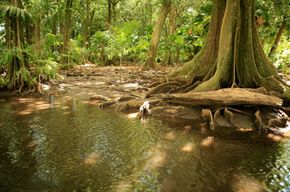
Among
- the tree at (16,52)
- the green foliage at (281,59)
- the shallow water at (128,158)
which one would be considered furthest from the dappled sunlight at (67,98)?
the green foliage at (281,59)

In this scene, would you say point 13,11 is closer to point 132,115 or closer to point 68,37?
point 132,115

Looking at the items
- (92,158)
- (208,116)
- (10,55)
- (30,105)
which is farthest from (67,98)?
(92,158)

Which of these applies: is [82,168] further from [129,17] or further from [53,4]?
[129,17]

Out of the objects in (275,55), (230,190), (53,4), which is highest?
(53,4)

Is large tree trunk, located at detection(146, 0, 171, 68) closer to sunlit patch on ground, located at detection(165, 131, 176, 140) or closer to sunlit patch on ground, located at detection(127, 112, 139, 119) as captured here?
sunlit patch on ground, located at detection(127, 112, 139, 119)

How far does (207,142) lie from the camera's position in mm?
7348

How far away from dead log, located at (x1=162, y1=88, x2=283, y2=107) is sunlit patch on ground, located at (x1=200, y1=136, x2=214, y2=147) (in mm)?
1459

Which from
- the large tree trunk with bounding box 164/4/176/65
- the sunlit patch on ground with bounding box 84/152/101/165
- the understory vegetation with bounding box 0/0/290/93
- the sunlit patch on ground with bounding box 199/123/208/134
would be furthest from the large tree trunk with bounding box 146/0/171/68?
the sunlit patch on ground with bounding box 84/152/101/165

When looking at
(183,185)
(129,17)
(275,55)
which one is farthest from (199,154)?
(129,17)

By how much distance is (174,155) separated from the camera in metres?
6.59

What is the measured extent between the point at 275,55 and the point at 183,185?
15.9 metres

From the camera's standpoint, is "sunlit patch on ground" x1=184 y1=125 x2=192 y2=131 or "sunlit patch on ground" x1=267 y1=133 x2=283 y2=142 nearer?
"sunlit patch on ground" x1=267 y1=133 x2=283 y2=142

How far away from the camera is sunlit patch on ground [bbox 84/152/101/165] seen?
6.14 metres

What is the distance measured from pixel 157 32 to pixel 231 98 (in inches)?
522
